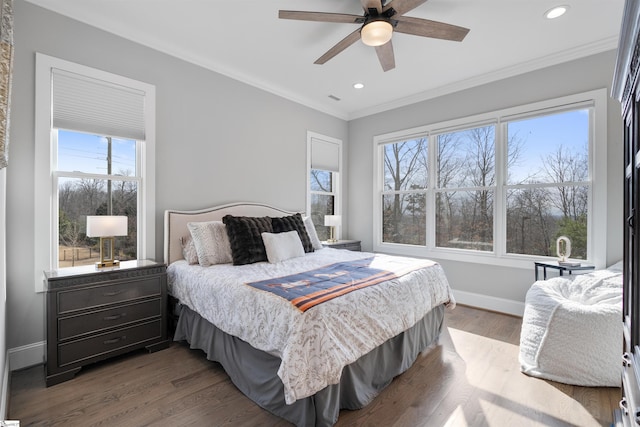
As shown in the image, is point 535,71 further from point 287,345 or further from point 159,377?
point 159,377

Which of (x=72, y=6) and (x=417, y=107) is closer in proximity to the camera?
(x=72, y=6)

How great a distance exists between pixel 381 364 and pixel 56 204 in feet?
9.62

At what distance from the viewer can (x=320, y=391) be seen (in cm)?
165

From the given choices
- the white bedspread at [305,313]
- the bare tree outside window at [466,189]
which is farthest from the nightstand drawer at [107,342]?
the bare tree outside window at [466,189]

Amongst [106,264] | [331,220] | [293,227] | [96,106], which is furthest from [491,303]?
[96,106]

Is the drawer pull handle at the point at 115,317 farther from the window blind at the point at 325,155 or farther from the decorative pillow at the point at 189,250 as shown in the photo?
the window blind at the point at 325,155

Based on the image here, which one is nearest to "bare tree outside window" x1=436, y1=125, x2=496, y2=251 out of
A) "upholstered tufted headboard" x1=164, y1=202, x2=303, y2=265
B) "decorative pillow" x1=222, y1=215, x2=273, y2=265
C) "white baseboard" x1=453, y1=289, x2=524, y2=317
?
"white baseboard" x1=453, y1=289, x2=524, y2=317

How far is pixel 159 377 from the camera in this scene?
222 centimetres

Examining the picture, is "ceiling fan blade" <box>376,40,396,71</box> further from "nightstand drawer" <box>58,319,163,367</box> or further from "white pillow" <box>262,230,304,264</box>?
"nightstand drawer" <box>58,319,163,367</box>

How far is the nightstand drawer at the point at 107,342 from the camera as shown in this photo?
2.18m

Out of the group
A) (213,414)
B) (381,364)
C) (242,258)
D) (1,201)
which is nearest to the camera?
(213,414)

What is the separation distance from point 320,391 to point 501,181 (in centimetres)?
338

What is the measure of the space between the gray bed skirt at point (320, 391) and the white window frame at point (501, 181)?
1.83 m

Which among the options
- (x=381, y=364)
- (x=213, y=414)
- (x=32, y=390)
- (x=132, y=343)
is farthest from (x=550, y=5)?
(x=32, y=390)
